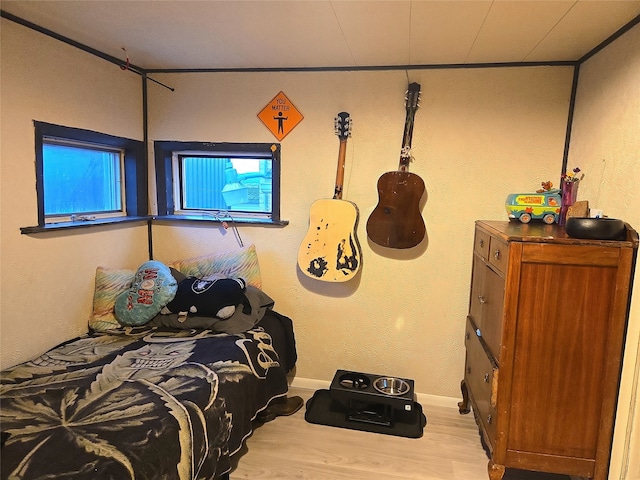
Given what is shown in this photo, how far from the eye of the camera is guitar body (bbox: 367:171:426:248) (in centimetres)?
252

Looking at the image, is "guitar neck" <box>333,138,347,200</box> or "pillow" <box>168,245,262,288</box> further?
"pillow" <box>168,245,262,288</box>

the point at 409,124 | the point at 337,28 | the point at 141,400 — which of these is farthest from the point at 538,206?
the point at 141,400

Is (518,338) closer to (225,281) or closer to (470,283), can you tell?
(470,283)

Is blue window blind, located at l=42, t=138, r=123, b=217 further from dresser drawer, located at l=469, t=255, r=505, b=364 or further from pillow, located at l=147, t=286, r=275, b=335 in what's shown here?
dresser drawer, located at l=469, t=255, r=505, b=364

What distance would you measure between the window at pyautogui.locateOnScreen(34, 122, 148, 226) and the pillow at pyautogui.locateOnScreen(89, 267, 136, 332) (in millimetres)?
343

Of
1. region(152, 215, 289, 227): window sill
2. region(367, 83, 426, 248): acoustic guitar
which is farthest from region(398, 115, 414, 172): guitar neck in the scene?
region(152, 215, 289, 227): window sill

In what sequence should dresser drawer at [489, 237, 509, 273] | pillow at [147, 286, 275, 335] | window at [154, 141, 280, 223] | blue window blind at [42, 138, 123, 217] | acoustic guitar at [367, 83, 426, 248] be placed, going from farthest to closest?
window at [154, 141, 280, 223] < acoustic guitar at [367, 83, 426, 248] < pillow at [147, 286, 275, 335] < blue window blind at [42, 138, 123, 217] < dresser drawer at [489, 237, 509, 273]

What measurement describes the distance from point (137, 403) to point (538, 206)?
6.73 feet

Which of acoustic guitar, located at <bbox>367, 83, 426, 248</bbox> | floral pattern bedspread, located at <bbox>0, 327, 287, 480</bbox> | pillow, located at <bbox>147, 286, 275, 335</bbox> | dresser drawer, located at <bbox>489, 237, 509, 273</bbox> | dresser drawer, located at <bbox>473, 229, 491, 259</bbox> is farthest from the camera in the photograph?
acoustic guitar, located at <bbox>367, 83, 426, 248</bbox>

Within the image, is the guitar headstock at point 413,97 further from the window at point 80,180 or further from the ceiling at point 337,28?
the window at point 80,180

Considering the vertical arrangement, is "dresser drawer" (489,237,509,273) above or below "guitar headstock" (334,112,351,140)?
below

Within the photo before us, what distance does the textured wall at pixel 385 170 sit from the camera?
2.45m

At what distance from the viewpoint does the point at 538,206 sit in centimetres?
223

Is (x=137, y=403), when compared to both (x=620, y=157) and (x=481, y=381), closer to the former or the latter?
(x=481, y=381)
